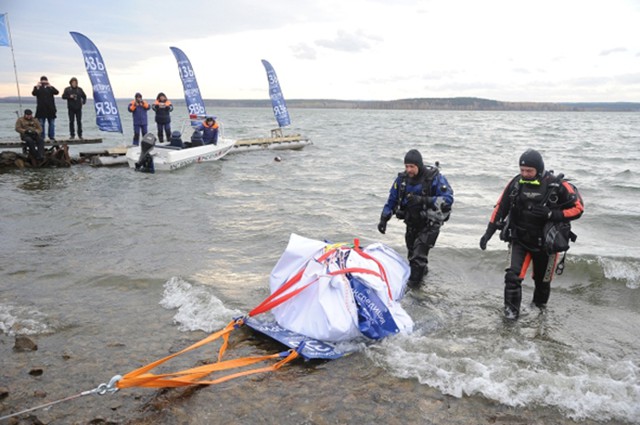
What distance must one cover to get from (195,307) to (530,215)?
11.5ft

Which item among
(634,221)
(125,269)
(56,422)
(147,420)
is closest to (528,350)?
(147,420)

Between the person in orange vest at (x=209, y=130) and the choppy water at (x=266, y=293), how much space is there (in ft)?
15.0

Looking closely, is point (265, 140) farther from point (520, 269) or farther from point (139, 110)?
point (520, 269)

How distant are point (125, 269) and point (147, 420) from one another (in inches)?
146

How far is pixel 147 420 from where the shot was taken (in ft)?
9.92

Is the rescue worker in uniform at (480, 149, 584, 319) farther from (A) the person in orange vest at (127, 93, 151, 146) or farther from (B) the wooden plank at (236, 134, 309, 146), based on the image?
(B) the wooden plank at (236, 134, 309, 146)

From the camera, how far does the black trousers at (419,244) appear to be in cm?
570

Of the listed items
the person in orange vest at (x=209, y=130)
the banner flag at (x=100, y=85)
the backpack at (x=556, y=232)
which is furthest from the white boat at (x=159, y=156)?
the backpack at (x=556, y=232)

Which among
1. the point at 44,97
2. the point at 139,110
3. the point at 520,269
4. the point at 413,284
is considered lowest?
the point at 413,284

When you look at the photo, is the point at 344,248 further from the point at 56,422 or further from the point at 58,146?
the point at 58,146

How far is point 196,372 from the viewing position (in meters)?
3.53

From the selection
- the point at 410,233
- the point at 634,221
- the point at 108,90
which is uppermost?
the point at 108,90

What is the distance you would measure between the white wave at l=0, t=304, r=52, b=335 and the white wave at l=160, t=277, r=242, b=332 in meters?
1.13

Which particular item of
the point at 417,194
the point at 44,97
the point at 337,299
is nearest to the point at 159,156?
the point at 44,97
